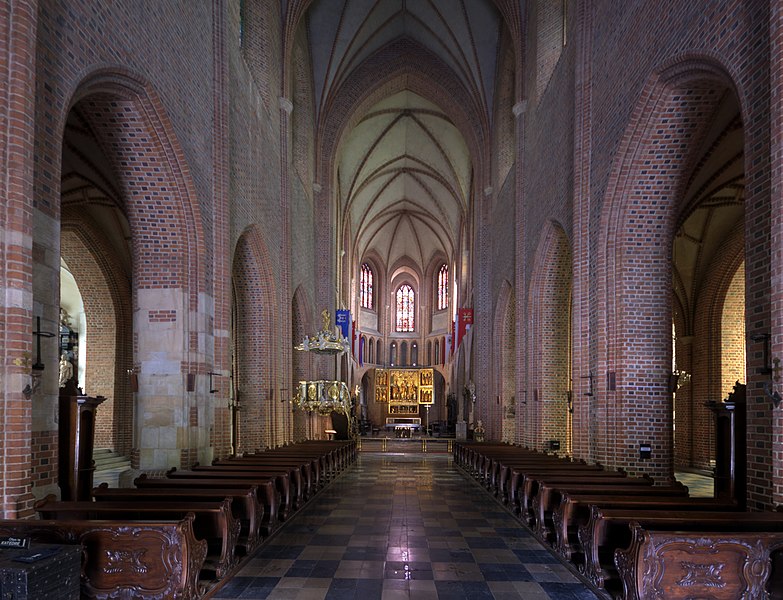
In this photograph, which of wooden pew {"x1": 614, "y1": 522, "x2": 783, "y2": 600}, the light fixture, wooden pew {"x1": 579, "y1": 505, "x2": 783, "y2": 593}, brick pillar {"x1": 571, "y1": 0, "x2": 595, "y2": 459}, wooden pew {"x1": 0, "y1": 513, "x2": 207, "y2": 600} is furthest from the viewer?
the light fixture

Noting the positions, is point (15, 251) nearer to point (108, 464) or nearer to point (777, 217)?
point (777, 217)

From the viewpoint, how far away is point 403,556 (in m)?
7.50

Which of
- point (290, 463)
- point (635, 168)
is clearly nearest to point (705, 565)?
point (635, 168)

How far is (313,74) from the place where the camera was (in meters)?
24.0

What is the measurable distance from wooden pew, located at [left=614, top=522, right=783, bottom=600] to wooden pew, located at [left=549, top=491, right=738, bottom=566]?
1.56 m

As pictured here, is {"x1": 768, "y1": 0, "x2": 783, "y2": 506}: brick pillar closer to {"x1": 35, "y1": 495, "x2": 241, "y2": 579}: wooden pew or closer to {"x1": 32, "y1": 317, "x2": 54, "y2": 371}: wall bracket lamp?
{"x1": 35, "y1": 495, "x2": 241, "y2": 579}: wooden pew

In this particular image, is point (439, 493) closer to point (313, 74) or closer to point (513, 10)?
point (513, 10)

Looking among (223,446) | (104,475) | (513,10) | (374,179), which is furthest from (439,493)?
(374,179)

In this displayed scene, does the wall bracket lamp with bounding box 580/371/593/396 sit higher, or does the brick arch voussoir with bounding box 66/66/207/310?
the brick arch voussoir with bounding box 66/66/207/310

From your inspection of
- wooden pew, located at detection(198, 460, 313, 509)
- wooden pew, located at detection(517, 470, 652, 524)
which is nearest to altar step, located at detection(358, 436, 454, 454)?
wooden pew, located at detection(198, 460, 313, 509)

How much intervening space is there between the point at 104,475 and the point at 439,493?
7.80 metres

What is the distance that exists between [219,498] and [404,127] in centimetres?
2750

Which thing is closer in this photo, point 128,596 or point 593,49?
point 128,596

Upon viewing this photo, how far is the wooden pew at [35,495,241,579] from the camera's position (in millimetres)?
5957
